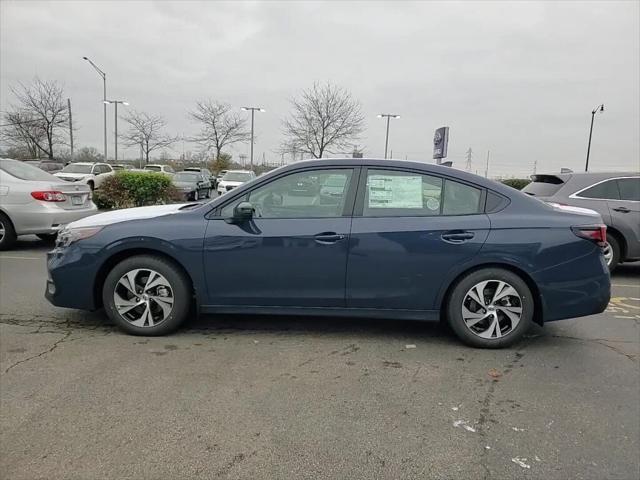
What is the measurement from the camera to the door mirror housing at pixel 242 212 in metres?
3.93

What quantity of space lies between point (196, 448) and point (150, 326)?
177cm

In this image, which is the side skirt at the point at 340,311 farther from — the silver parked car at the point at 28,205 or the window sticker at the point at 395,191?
the silver parked car at the point at 28,205

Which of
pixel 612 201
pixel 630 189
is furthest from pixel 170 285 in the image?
pixel 630 189

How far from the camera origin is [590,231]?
3.92 metres

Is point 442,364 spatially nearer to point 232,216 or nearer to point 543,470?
point 543,470

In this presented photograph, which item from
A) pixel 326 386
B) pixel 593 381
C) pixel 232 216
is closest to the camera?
pixel 326 386

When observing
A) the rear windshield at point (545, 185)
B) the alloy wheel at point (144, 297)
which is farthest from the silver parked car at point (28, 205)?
the rear windshield at point (545, 185)

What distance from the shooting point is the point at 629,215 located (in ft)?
24.1

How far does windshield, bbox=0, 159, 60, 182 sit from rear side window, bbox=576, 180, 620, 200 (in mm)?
9067

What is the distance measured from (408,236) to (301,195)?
0.96 meters

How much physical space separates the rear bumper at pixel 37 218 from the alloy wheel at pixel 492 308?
699 centimetres

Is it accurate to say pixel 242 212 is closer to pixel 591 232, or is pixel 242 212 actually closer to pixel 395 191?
pixel 395 191

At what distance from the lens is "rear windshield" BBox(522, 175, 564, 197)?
7709 millimetres

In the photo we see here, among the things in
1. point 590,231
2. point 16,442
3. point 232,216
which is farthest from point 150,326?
point 590,231
